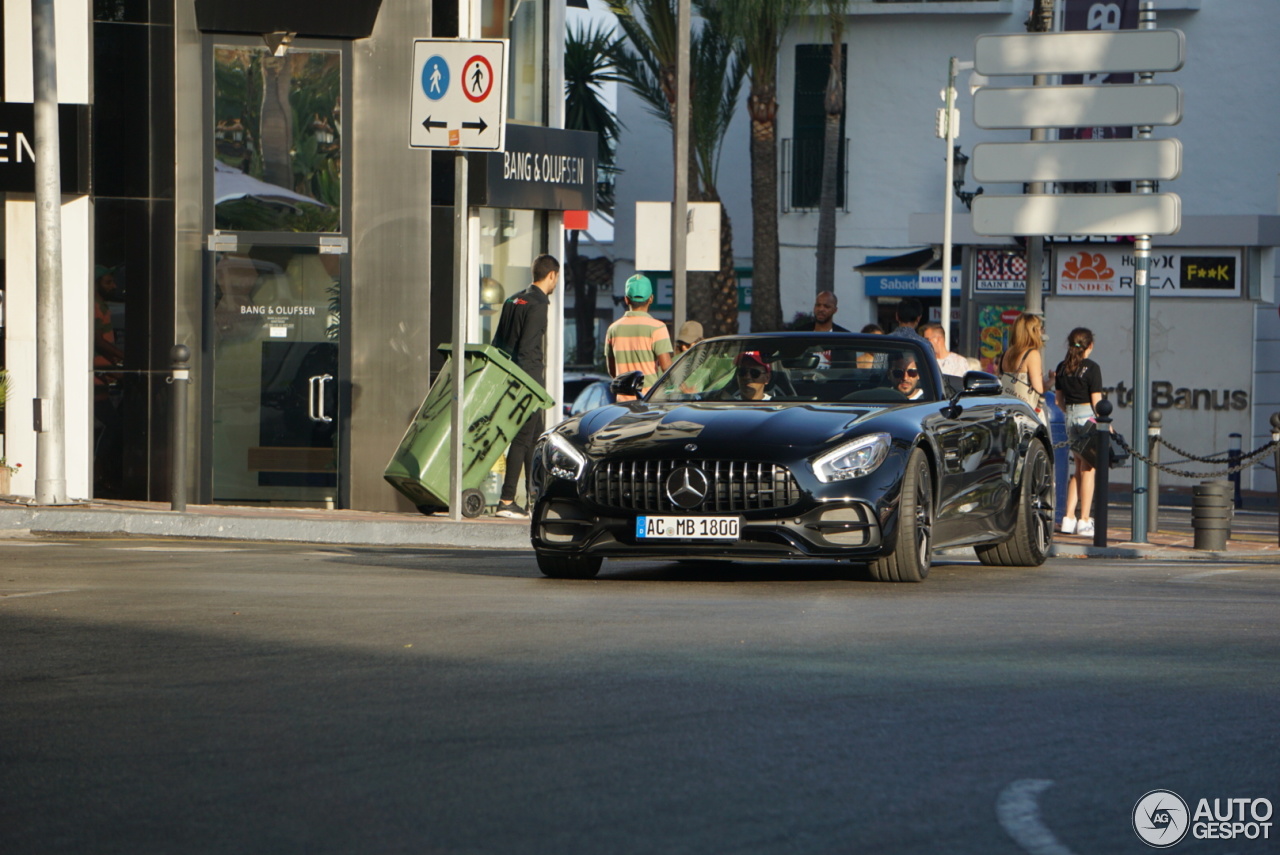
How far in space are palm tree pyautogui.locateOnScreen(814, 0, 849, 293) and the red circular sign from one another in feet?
83.7

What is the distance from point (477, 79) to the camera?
12.5m

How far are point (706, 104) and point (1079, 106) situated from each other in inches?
950

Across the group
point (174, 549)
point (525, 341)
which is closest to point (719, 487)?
point (174, 549)

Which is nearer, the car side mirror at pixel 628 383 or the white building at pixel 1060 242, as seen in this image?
the car side mirror at pixel 628 383

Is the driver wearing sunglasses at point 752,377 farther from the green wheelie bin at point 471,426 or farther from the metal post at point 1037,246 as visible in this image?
the metal post at point 1037,246

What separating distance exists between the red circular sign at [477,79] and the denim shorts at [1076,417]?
236 inches

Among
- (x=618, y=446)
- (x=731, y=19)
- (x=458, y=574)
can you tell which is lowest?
(x=458, y=574)

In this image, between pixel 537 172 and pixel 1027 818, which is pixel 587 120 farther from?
pixel 1027 818

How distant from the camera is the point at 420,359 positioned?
15.8m

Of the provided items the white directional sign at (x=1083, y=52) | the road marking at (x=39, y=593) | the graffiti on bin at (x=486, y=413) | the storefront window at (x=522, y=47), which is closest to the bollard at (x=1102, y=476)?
the white directional sign at (x=1083, y=52)

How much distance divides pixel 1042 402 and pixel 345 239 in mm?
5895

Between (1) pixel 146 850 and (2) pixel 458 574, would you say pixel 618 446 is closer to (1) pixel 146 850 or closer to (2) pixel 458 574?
(2) pixel 458 574

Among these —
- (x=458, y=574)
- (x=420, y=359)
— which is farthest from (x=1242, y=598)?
(x=420, y=359)

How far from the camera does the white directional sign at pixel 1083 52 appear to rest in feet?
52.0
